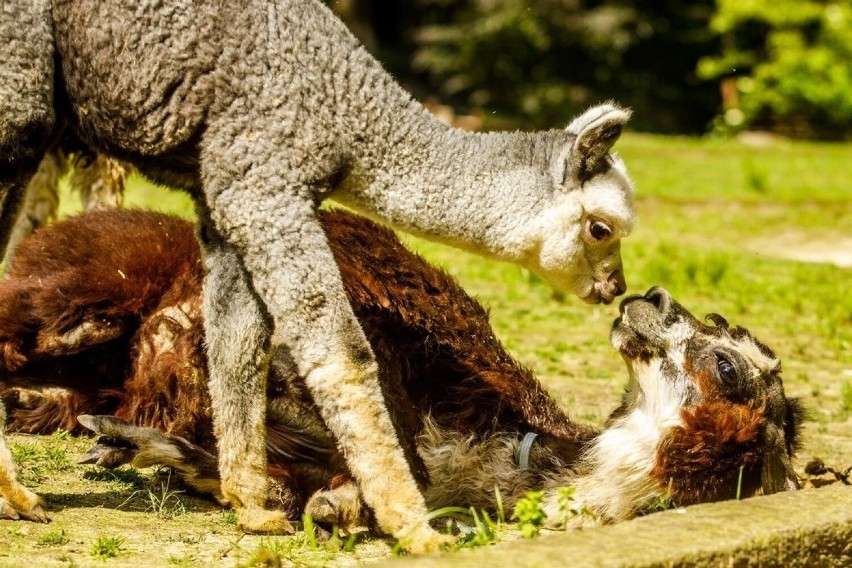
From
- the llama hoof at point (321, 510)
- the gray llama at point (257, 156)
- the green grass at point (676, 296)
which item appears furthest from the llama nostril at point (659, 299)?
the llama hoof at point (321, 510)

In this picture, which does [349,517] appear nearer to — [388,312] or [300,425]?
[300,425]

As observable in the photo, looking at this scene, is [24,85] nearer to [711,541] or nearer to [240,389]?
[240,389]

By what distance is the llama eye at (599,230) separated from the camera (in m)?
5.48

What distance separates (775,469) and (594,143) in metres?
1.58

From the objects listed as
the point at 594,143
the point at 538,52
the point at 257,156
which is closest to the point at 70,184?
the point at 257,156

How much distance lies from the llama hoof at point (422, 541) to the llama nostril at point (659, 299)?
5.49 feet

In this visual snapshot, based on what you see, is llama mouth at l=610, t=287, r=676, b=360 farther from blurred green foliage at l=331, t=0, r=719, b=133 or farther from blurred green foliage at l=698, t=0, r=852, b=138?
blurred green foliage at l=698, t=0, r=852, b=138

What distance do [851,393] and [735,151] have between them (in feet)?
65.2

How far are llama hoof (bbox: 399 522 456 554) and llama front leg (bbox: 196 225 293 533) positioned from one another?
658 millimetres

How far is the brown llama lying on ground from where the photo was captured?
17.5ft

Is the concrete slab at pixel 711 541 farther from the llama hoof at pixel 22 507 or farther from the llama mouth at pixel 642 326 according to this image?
the llama hoof at pixel 22 507

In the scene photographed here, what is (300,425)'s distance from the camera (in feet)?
19.0

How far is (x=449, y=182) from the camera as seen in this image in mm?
5258

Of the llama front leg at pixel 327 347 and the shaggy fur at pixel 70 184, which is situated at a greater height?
the shaggy fur at pixel 70 184
